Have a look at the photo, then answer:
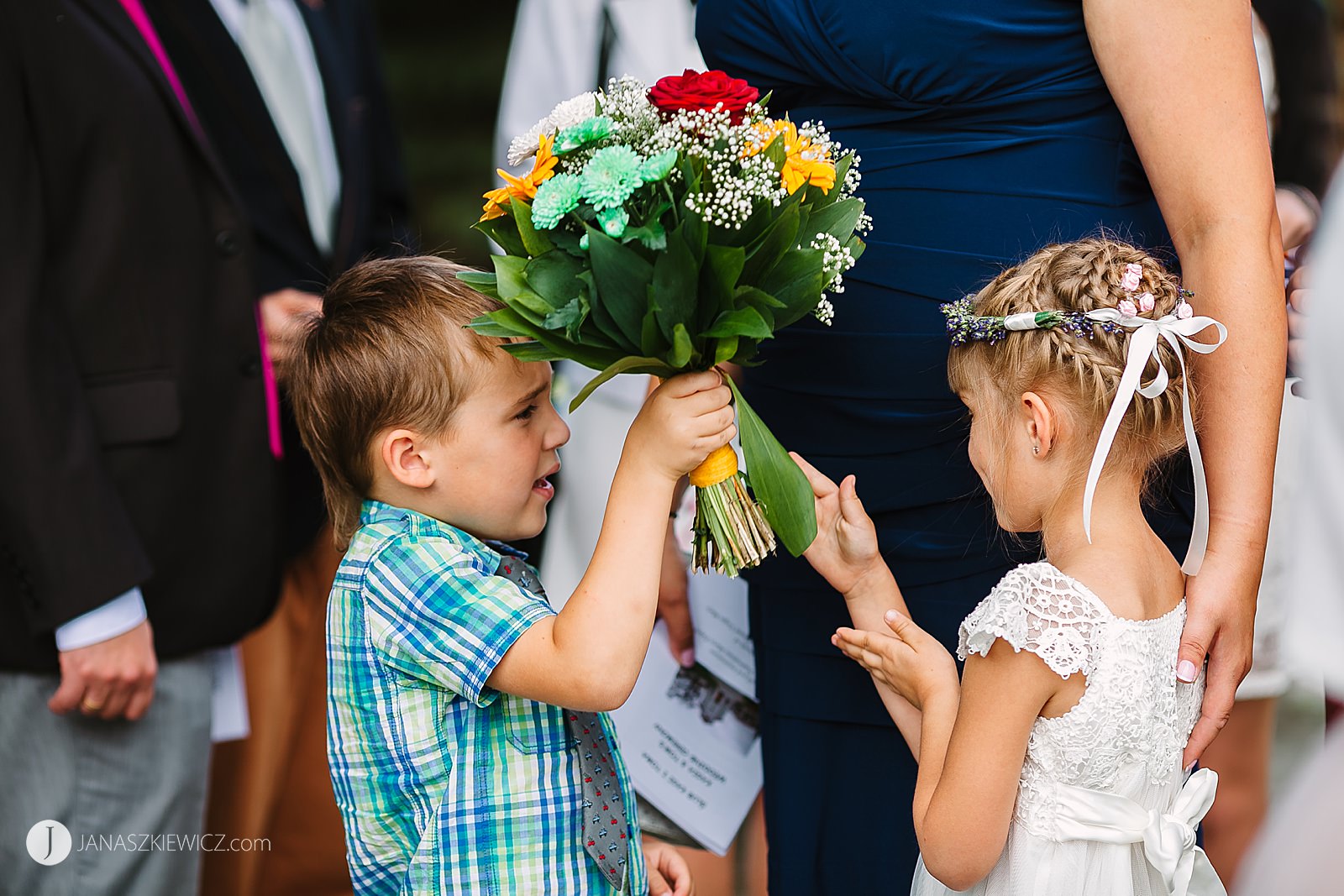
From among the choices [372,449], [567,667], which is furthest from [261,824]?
[567,667]

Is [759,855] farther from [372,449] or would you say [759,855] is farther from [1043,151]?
[1043,151]

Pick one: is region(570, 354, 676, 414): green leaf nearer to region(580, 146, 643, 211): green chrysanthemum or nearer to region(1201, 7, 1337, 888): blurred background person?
region(580, 146, 643, 211): green chrysanthemum

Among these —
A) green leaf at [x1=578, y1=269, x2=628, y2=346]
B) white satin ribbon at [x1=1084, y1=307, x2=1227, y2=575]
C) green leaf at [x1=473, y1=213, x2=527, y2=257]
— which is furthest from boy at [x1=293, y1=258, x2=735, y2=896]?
white satin ribbon at [x1=1084, y1=307, x2=1227, y2=575]

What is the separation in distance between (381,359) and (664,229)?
1.74 ft

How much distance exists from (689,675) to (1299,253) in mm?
1575

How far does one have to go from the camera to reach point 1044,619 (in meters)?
1.58

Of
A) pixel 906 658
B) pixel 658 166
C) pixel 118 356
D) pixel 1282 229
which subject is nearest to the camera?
pixel 658 166

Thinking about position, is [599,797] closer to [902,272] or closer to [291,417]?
[902,272]

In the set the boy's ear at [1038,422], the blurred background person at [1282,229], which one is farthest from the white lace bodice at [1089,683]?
the blurred background person at [1282,229]

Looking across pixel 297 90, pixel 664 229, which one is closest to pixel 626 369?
pixel 664 229

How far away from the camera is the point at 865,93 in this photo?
1.80 m

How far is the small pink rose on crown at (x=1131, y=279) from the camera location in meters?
1.59

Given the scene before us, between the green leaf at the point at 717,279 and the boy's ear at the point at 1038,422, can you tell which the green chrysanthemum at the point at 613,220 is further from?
Result: the boy's ear at the point at 1038,422

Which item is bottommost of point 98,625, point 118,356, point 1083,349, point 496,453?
point 98,625
